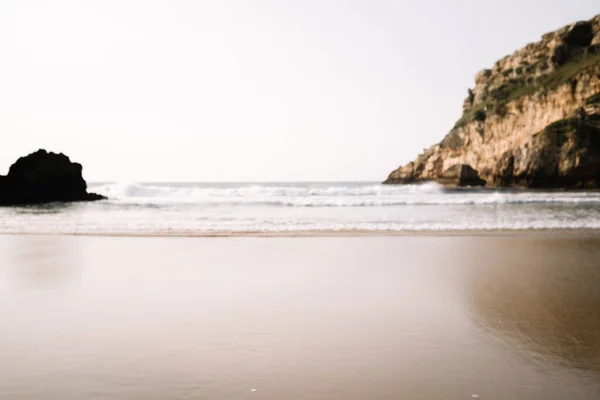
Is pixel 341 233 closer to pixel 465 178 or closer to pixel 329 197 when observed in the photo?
pixel 329 197

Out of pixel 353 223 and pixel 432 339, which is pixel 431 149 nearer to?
pixel 353 223

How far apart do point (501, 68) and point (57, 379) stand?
128 m

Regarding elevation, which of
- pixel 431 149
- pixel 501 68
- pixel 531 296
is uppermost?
pixel 501 68

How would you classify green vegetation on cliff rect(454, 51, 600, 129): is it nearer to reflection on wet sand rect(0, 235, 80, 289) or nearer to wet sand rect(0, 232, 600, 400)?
wet sand rect(0, 232, 600, 400)

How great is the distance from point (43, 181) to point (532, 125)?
259 ft

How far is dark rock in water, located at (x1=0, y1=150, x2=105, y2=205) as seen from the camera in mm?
41125

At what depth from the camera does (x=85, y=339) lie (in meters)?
4.73

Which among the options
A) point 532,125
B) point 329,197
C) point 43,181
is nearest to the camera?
point 329,197

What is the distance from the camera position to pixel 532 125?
84.9 m

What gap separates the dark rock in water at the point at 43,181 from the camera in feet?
135

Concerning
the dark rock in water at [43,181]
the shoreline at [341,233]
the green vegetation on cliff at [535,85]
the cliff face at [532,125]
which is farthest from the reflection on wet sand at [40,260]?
the green vegetation on cliff at [535,85]

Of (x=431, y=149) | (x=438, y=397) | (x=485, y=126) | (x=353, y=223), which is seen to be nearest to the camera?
(x=438, y=397)

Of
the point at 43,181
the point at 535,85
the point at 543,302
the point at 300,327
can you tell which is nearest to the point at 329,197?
the point at 43,181

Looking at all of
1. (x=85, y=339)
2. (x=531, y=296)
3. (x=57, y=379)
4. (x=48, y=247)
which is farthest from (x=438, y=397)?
(x=48, y=247)
